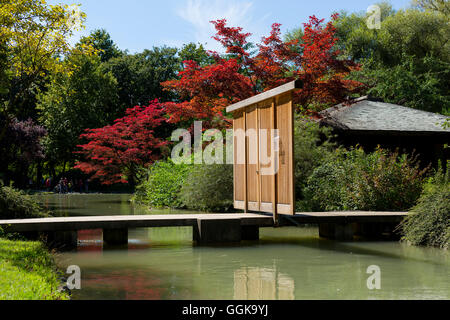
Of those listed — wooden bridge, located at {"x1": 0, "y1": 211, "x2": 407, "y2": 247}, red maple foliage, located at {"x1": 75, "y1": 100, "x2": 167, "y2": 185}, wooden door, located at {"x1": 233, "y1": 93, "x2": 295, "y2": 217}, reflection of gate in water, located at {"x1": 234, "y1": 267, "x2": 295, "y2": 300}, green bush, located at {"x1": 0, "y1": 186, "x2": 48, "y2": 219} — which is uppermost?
red maple foliage, located at {"x1": 75, "y1": 100, "x2": 167, "y2": 185}

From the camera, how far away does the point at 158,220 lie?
11.1m

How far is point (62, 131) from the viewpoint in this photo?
39344mm

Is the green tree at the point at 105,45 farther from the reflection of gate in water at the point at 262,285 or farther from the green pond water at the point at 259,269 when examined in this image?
the reflection of gate in water at the point at 262,285

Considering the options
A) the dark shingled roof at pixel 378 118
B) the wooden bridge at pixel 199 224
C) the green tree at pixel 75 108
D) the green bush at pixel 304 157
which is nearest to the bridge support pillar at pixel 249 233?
the wooden bridge at pixel 199 224

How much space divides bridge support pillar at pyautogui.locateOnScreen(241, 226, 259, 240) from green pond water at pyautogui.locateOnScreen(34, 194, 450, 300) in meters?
0.29

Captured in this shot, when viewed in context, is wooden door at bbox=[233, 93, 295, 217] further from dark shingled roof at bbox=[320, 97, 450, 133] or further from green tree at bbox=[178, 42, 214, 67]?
green tree at bbox=[178, 42, 214, 67]

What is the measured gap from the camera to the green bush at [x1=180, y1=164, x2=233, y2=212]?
Result: 56.4 feet

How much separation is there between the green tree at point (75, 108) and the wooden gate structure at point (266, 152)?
92.9ft

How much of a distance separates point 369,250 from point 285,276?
335 cm

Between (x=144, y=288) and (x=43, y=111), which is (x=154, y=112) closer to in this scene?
(x=43, y=111)

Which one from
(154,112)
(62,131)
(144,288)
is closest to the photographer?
(144,288)

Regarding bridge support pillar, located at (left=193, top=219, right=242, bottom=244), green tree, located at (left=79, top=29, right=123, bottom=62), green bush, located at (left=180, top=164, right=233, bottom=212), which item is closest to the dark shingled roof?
green bush, located at (left=180, top=164, right=233, bottom=212)

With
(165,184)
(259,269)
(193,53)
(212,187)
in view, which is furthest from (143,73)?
Result: (259,269)
